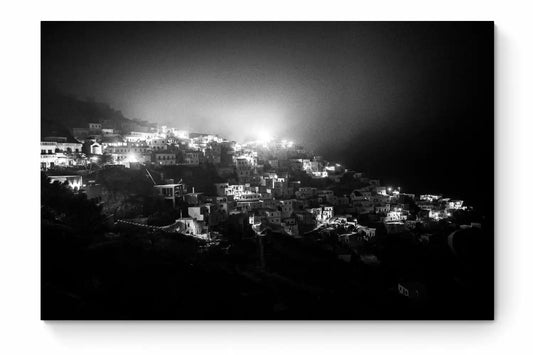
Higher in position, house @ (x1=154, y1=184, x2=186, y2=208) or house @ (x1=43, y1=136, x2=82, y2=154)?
house @ (x1=43, y1=136, x2=82, y2=154)

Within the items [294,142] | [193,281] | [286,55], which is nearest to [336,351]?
[193,281]

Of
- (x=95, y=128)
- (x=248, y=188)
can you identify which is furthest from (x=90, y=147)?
(x=248, y=188)

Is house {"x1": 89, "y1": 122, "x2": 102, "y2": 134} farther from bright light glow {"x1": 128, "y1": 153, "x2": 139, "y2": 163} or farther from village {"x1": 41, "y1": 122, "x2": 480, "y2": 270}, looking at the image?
bright light glow {"x1": 128, "y1": 153, "x2": 139, "y2": 163}

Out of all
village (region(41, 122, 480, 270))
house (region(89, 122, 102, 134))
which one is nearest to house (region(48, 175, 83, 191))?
village (region(41, 122, 480, 270))

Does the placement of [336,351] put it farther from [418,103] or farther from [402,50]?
[402,50]

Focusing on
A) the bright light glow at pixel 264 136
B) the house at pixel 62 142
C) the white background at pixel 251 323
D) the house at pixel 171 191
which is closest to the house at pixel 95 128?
the house at pixel 62 142
